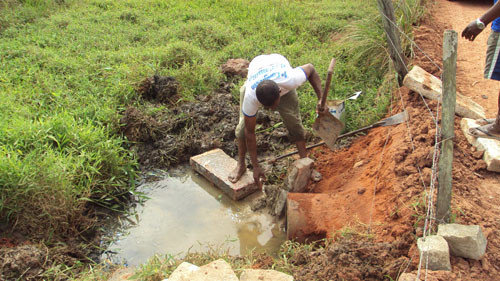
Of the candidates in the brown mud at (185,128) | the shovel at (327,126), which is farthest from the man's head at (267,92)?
the brown mud at (185,128)

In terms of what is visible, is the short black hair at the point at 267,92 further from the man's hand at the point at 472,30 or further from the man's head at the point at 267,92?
the man's hand at the point at 472,30

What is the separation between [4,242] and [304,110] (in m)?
3.69

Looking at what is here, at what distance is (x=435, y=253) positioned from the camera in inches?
97.4

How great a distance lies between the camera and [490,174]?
3.51 metres

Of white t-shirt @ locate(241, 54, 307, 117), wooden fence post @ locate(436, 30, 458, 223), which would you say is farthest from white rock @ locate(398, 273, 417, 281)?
white t-shirt @ locate(241, 54, 307, 117)

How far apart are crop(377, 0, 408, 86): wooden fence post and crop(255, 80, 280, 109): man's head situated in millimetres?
2134

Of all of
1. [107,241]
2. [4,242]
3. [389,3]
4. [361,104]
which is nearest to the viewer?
[4,242]

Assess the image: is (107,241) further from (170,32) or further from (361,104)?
(170,32)

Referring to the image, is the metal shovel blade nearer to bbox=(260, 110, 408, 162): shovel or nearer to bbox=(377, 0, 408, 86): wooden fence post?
bbox=(260, 110, 408, 162): shovel

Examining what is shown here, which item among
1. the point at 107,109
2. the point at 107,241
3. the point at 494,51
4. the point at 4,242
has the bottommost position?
the point at 107,241

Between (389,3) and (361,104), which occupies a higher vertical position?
(389,3)

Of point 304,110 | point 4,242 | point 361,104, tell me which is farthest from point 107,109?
point 361,104

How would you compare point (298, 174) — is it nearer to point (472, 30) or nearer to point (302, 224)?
point (302, 224)

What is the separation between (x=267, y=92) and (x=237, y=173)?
1209 millimetres
